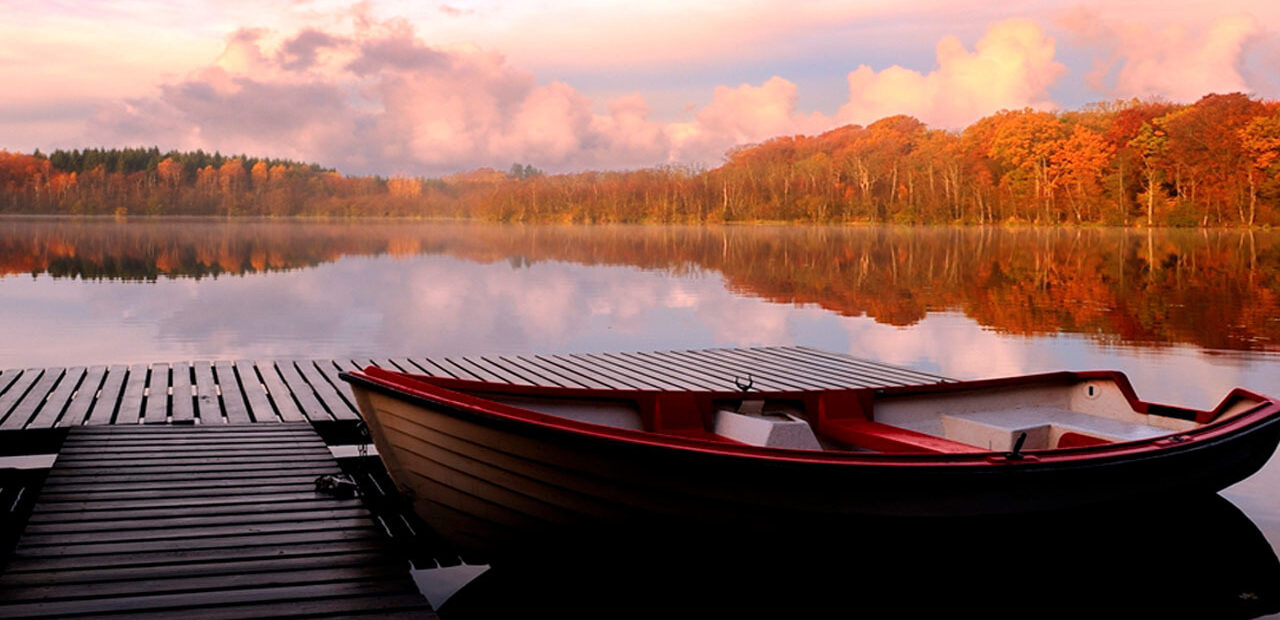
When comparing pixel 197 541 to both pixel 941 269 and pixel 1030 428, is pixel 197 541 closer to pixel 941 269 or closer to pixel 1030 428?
pixel 1030 428

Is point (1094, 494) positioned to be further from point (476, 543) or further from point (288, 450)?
point (288, 450)

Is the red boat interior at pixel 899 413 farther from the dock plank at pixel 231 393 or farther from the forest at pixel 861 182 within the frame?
the forest at pixel 861 182

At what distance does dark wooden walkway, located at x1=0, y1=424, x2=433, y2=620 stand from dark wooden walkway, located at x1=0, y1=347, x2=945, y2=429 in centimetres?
98

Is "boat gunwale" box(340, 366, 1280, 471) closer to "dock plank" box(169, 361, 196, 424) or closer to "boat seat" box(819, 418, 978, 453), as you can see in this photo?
"boat seat" box(819, 418, 978, 453)

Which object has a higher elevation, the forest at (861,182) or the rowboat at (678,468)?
the forest at (861,182)

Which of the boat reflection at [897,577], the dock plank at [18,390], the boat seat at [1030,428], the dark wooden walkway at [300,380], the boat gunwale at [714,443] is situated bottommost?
the boat reflection at [897,577]

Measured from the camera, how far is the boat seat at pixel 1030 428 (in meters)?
6.69

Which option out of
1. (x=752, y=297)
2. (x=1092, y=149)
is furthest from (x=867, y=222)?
(x=752, y=297)

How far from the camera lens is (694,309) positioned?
21812 millimetres

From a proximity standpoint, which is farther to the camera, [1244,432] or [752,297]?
[752,297]

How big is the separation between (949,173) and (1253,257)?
148 feet

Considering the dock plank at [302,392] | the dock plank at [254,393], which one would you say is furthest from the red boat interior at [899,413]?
the dock plank at [254,393]

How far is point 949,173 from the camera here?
79312mm

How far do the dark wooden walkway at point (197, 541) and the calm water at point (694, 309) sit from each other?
224 inches
